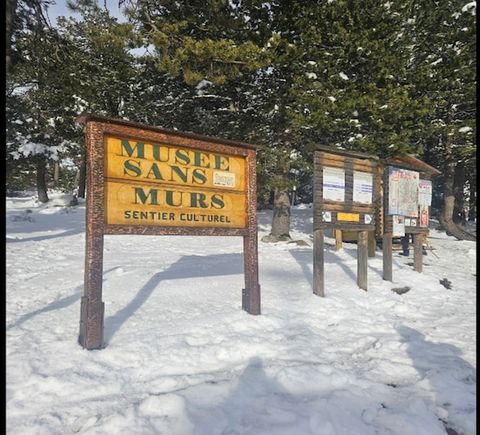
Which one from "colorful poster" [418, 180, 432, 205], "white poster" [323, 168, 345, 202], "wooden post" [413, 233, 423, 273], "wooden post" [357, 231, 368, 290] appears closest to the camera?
"white poster" [323, 168, 345, 202]

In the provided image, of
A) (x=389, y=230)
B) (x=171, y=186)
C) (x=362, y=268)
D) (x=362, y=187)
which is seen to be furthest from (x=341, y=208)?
(x=171, y=186)

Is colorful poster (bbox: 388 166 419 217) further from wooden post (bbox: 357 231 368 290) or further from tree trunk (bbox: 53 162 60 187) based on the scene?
tree trunk (bbox: 53 162 60 187)

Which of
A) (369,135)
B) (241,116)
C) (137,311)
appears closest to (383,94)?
(369,135)

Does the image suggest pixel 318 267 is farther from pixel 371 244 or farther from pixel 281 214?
pixel 281 214

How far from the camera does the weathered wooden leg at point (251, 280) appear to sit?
5727 millimetres

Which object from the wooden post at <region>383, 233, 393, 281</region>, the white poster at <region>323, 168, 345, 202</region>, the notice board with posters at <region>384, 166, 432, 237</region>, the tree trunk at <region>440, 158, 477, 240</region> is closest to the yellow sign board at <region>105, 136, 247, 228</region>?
the white poster at <region>323, 168, 345, 202</region>

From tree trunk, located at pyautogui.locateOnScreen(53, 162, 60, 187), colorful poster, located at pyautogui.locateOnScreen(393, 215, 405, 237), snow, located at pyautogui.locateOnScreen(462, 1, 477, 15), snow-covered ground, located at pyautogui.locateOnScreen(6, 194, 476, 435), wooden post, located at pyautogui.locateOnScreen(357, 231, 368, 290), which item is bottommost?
snow-covered ground, located at pyautogui.locateOnScreen(6, 194, 476, 435)

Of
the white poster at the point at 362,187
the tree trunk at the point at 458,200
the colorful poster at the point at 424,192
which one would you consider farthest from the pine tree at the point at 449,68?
the white poster at the point at 362,187

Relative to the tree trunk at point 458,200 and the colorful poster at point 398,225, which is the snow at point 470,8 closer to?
the tree trunk at point 458,200

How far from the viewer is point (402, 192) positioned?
31.0 ft

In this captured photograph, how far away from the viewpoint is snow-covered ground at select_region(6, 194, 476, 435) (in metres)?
2.95

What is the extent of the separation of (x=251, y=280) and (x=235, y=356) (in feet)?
5.55

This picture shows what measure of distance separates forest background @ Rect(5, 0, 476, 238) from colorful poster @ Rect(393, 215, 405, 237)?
4178 mm

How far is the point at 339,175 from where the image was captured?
300 inches
